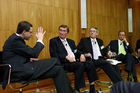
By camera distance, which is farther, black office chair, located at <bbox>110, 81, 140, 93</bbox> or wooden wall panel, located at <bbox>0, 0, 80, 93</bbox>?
wooden wall panel, located at <bbox>0, 0, 80, 93</bbox>

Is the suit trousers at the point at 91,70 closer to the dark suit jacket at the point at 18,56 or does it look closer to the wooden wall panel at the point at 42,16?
the dark suit jacket at the point at 18,56

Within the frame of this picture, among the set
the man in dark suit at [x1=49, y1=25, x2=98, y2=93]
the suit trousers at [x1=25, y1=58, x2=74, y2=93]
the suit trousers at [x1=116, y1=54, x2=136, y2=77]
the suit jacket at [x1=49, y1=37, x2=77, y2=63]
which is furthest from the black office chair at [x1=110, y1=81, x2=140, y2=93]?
the suit trousers at [x1=116, y1=54, x2=136, y2=77]

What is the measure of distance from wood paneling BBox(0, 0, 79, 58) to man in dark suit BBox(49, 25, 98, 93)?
36.1 inches

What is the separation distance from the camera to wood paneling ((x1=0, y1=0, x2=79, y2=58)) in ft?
12.9

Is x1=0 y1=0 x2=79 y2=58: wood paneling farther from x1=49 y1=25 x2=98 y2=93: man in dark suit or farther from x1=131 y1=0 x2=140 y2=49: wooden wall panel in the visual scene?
x1=131 y1=0 x2=140 y2=49: wooden wall panel

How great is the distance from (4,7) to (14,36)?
1.54 metres

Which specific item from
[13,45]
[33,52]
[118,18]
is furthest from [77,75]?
[118,18]

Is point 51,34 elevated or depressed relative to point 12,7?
depressed

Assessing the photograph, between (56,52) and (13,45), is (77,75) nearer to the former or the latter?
(56,52)

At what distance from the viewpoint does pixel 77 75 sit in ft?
10.8

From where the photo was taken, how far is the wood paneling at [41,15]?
3.93 m

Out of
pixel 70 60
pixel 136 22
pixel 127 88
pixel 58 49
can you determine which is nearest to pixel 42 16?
pixel 58 49

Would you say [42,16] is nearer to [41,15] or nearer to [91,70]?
[41,15]

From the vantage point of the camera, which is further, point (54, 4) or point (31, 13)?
point (54, 4)
